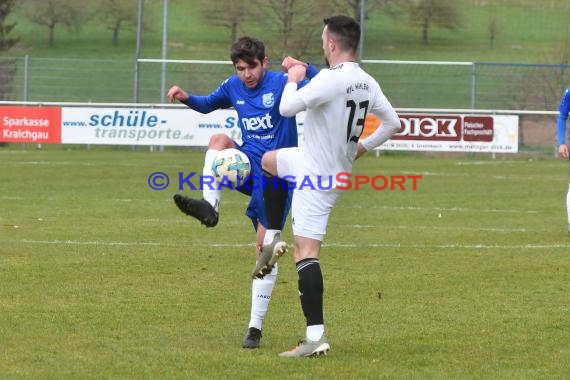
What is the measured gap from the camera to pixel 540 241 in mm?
13477

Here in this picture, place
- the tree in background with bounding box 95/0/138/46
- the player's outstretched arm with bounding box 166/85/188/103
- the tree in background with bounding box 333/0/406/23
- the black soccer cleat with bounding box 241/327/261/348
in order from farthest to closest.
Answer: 1. the tree in background with bounding box 95/0/138/46
2. the tree in background with bounding box 333/0/406/23
3. the player's outstretched arm with bounding box 166/85/188/103
4. the black soccer cleat with bounding box 241/327/261/348

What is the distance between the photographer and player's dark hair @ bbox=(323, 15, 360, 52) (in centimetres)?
696

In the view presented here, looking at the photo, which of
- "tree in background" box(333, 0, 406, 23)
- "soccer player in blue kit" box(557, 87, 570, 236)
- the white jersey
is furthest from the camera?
"tree in background" box(333, 0, 406, 23)

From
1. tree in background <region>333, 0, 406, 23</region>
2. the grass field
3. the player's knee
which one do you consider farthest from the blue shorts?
tree in background <region>333, 0, 406, 23</region>

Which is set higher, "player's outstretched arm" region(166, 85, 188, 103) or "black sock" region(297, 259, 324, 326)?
"player's outstretched arm" region(166, 85, 188, 103)

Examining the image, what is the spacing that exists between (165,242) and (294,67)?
626cm

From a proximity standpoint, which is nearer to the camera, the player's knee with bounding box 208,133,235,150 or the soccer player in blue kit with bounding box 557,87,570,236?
the player's knee with bounding box 208,133,235,150

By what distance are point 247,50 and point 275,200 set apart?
974 millimetres

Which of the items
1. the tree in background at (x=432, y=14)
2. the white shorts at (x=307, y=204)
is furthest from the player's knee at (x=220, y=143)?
the tree in background at (x=432, y=14)

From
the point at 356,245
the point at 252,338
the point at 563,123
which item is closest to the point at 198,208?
the point at 252,338

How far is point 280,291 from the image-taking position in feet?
32.2

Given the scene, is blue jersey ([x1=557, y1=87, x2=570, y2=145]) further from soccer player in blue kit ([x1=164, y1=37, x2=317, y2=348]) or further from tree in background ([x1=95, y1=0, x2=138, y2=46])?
tree in background ([x1=95, y1=0, x2=138, y2=46])

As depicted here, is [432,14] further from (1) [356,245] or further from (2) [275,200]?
(2) [275,200]

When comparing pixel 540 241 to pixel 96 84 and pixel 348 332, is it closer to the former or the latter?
pixel 348 332
